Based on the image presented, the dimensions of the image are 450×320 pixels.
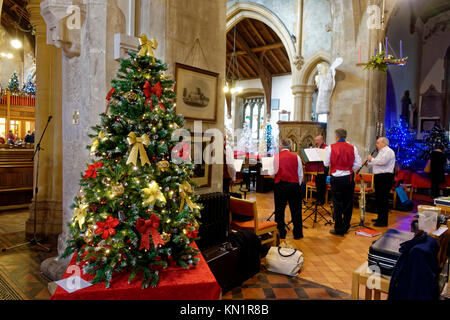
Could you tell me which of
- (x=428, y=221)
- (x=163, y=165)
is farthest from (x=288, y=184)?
(x=163, y=165)

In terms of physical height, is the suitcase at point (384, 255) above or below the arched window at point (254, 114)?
below

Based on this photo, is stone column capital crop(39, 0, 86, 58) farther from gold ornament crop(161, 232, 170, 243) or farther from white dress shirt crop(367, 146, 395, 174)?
white dress shirt crop(367, 146, 395, 174)

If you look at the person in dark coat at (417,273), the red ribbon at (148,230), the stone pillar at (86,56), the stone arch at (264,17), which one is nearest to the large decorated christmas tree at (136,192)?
the red ribbon at (148,230)

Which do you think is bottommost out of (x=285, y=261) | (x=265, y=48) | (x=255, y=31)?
(x=285, y=261)

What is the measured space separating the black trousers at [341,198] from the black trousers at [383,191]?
2.74ft

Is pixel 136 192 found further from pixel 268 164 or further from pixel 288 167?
pixel 268 164

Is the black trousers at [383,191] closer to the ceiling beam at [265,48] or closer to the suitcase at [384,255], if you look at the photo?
the suitcase at [384,255]

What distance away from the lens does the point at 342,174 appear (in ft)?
15.9

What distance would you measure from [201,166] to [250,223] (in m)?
0.98

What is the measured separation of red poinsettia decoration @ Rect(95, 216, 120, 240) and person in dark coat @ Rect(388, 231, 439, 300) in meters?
1.63

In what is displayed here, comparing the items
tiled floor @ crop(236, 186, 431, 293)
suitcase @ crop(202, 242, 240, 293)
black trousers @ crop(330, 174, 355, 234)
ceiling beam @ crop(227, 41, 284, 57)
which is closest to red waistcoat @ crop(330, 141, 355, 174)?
black trousers @ crop(330, 174, 355, 234)

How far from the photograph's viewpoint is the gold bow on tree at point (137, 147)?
6.53 feet

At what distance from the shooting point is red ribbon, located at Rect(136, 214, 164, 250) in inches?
76.3
